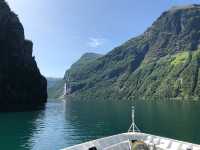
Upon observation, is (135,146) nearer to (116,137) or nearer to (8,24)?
(116,137)

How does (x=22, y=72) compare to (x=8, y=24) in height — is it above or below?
below

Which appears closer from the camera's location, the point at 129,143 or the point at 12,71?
the point at 129,143

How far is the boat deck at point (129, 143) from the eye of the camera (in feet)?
109

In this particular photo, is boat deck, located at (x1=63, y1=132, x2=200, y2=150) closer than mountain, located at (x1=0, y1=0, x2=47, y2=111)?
Yes

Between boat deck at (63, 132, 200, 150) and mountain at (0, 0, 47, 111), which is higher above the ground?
mountain at (0, 0, 47, 111)

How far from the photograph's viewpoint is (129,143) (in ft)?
120

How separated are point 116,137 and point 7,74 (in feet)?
492

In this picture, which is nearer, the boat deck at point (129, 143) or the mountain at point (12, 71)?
the boat deck at point (129, 143)

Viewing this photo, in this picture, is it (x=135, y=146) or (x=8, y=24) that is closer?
(x=135, y=146)

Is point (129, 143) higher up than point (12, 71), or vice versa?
point (12, 71)

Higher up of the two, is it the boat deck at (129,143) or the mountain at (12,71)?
the mountain at (12,71)

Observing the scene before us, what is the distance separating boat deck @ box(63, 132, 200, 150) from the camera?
33.3m

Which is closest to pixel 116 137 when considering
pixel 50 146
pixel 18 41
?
pixel 50 146

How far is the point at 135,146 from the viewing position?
3309cm
